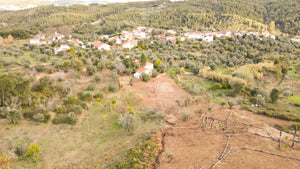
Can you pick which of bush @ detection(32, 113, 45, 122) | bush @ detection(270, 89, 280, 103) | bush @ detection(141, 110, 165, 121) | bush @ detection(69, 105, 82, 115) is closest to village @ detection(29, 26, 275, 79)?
bush @ detection(141, 110, 165, 121)

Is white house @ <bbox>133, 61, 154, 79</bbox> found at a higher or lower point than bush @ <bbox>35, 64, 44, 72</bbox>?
lower

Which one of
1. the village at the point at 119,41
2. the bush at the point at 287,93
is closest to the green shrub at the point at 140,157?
the village at the point at 119,41

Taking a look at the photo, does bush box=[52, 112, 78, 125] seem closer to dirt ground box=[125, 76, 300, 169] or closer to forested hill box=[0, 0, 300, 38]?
dirt ground box=[125, 76, 300, 169]

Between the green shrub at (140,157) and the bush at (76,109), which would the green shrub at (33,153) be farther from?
the bush at (76,109)

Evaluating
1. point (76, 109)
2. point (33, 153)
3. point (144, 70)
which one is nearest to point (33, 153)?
point (33, 153)

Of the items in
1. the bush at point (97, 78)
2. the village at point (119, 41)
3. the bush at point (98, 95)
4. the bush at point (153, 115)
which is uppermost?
the village at point (119, 41)

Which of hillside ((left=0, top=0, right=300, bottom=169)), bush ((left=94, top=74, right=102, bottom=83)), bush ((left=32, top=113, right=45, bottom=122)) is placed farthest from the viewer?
bush ((left=94, top=74, right=102, bottom=83))

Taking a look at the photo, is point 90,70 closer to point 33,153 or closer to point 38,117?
point 38,117

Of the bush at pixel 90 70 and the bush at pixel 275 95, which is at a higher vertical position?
the bush at pixel 90 70

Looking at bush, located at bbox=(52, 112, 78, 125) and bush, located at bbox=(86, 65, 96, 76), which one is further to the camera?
bush, located at bbox=(86, 65, 96, 76)
